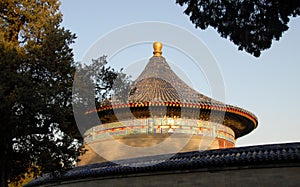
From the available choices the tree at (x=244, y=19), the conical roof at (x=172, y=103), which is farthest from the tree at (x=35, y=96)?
the conical roof at (x=172, y=103)

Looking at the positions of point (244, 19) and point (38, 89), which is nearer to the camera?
point (244, 19)

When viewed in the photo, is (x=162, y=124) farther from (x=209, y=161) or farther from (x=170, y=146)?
(x=209, y=161)

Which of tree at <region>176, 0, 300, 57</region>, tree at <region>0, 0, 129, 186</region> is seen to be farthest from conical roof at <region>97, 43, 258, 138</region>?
tree at <region>176, 0, 300, 57</region>

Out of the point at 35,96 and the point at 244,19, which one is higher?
the point at 244,19

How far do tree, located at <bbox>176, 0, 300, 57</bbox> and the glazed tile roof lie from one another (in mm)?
3511

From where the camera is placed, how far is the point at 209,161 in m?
12.6

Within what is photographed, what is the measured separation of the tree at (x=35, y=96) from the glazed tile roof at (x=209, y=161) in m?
2.37

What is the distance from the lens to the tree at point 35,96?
1134cm

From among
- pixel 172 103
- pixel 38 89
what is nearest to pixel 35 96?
pixel 38 89

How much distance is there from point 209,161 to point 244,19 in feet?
15.1

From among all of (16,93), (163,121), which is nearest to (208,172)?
(16,93)

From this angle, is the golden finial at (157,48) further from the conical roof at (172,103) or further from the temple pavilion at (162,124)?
the temple pavilion at (162,124)

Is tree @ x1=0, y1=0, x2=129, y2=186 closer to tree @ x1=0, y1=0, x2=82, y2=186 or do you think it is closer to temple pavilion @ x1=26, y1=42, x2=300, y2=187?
tree @ x1=0, y1=0, x2=82, y2=186

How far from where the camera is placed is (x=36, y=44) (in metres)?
12.8
